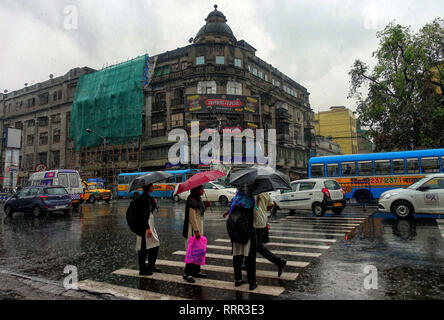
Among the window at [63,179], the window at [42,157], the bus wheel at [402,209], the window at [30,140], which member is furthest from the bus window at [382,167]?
the window at [30,140]

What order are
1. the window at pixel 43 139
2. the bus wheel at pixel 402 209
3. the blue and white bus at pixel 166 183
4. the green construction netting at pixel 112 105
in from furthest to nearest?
the window at pixel 43 139 → the green construction netting at pixel 112 105 → the blue and white bus at pixel 166 183 → the bus wheel at pixel 402 209

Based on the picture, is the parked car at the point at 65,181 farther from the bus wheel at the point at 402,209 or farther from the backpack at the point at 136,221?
the bus wheel at the point at 402,209

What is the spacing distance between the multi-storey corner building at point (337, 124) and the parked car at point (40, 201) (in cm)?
6329

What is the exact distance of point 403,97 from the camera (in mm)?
24172

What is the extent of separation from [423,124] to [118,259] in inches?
967

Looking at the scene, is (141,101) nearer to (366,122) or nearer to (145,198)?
(366,122)

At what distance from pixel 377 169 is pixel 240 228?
16.5 metres

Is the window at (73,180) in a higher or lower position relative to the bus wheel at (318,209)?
higher

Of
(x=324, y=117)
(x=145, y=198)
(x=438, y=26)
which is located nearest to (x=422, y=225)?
(x=145, y=198)

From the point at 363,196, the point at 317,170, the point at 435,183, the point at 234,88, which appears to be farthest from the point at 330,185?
the point at 234,88

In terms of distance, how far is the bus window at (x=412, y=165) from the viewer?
56.5 feet

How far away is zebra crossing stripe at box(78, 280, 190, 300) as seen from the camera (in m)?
4.32

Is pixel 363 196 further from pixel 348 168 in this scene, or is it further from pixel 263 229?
pixel 263 229

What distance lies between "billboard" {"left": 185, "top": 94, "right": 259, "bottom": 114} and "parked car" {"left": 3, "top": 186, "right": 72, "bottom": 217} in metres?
23.3
